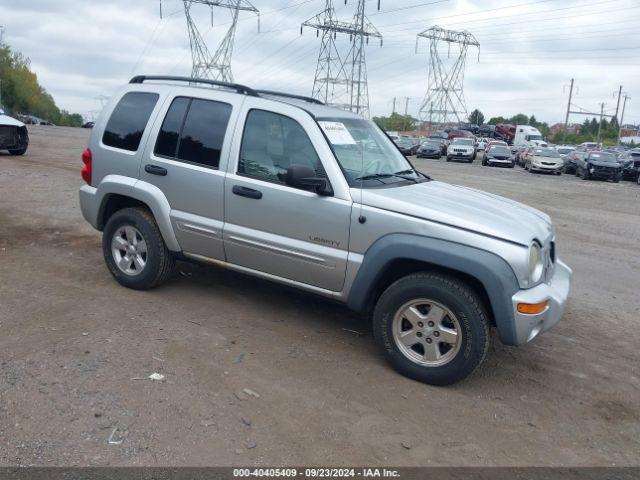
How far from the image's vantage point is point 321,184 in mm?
4371

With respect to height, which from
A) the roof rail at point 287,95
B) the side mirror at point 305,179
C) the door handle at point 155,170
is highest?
the roof rail at point 287,95

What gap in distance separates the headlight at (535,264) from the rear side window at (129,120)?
3.54 m

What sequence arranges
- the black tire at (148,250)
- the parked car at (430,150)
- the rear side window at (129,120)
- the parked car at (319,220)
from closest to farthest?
the parked car at (319,220), the black tire at (148,250), the rear side window at (129,120), the parked car at (430,150)

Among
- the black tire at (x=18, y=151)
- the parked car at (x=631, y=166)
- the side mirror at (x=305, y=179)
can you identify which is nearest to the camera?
the side mirror at (x=305, y=179)

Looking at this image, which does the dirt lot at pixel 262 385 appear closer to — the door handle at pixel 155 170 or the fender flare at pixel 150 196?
the fender flare at pixel 150 196

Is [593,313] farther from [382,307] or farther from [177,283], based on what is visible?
[177,283]

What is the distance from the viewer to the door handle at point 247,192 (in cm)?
469

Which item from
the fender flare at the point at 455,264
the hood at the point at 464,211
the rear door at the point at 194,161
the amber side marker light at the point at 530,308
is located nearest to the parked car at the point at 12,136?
the rear door at the point at 194,161

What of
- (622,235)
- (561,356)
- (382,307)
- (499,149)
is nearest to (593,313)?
(561,356)

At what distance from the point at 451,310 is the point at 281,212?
151 centimetres

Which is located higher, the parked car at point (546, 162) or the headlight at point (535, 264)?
the headlight at point (535, 264)

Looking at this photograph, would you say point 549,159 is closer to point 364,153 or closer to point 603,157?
point 603,157

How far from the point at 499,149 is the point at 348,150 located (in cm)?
3159

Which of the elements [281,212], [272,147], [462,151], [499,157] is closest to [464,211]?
[281,212]
